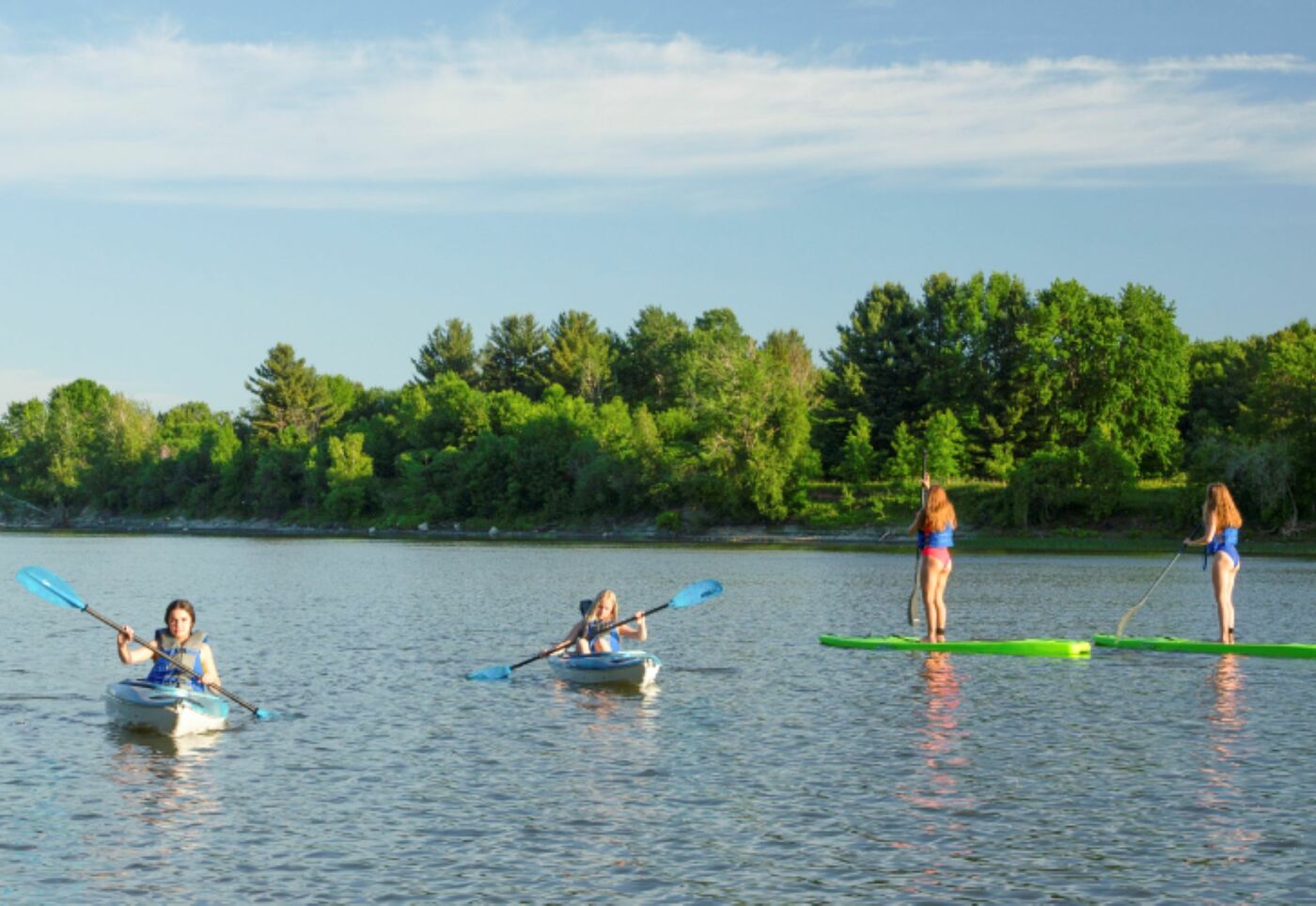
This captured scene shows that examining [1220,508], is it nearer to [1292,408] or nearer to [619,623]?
[619,623]

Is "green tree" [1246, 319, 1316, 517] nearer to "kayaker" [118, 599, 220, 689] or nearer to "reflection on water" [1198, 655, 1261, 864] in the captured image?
"reflection on water" [1198, 655, 1261, 864]

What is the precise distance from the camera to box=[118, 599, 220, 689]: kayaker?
17859mm

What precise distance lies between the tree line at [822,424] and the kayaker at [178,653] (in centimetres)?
6469

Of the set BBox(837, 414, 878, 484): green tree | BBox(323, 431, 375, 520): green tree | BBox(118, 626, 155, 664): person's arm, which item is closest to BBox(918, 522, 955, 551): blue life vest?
BBox(118, 626, 155, 664): person's arm

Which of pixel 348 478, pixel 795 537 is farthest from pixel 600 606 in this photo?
pixel 348 478

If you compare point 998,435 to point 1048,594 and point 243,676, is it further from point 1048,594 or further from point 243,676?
point 243,676

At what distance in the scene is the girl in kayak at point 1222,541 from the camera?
22.7 metres

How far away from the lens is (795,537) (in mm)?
96688

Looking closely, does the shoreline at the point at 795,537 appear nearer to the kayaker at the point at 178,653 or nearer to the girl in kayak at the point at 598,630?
the girl in kayak at the point at 598,630

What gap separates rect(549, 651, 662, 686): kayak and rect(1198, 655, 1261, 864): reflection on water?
7692 millimetres

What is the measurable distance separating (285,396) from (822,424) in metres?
69.8

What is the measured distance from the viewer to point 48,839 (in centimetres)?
1255

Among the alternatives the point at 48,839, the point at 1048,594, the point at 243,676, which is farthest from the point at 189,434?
the point at 48,839

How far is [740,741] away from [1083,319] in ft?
279
